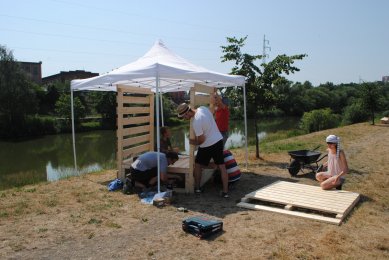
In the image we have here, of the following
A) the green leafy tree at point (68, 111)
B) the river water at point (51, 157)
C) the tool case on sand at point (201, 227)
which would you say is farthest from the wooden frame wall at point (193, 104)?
the green leafy tree at point (68, 111)

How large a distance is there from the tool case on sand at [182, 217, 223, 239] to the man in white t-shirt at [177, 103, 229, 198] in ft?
6.07

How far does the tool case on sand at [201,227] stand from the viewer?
4738mm

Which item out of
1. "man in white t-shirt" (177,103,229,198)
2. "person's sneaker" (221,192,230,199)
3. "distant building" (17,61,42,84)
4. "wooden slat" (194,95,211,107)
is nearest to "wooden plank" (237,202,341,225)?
"person's sneaker" (221,192,230,199)

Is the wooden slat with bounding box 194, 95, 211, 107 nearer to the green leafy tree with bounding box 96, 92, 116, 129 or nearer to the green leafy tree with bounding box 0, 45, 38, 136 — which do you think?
the green leafy tree with bounding box 0, 45, 38, 136

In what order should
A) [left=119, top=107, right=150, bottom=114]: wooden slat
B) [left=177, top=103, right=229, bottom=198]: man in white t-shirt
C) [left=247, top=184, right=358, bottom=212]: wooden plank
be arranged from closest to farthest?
[left=247, top=184, right=358, bottom=212]: wooden plank → [left=177, top=103, right=229, bottom=198]: man in white t-shirt → [left=119, top=107, right=150, bottom=114]: wooden slat

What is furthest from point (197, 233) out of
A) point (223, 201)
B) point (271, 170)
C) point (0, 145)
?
point (0, 145)

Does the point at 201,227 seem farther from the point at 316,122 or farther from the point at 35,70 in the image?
the point at 35,70

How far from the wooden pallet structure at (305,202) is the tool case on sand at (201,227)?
1283 mm

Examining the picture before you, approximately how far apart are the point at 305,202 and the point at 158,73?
334 cm

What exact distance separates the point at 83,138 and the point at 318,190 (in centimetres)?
3190

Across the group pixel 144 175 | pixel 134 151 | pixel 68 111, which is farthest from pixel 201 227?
pixel 68 111

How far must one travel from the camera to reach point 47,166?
19969 mm

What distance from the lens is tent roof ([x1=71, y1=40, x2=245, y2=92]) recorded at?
21.8ft

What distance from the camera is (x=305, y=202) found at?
19.6 feet
